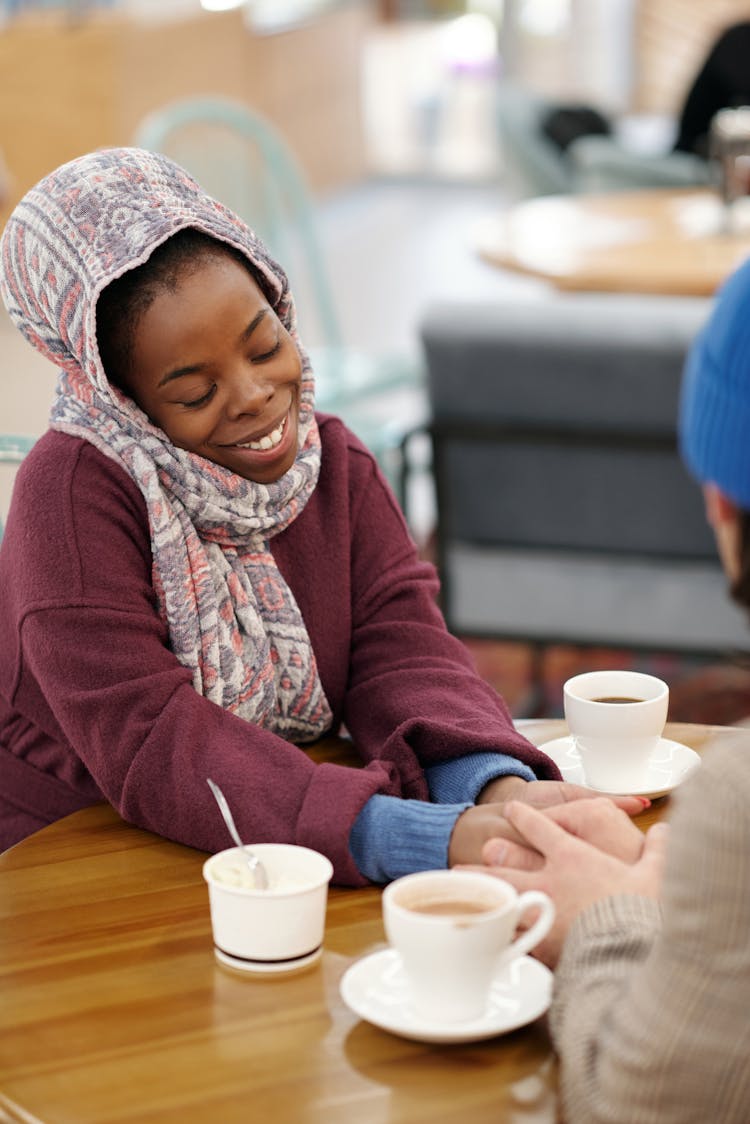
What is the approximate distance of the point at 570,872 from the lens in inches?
44.5

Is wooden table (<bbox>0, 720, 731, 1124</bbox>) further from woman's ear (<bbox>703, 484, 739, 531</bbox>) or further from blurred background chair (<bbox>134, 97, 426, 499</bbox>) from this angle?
blurred background chair (<bbox>134, 97, 426, 499</bbox>)

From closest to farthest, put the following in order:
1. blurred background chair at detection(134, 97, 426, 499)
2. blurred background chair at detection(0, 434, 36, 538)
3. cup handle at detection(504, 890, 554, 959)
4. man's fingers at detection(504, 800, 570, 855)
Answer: cup handle at detection(504, 890, 554, 959) → man's fingers at detection(504, 800, 570, 855) → blurred background chair at detection(0, 434, 36, 538) → blurred background chair at detection(134, 97, 426, 499)

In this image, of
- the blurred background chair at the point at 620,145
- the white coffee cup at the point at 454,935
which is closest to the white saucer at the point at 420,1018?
the white coffee cup at the point at 454,935

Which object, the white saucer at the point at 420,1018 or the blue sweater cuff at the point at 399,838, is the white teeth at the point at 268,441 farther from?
the white saucer at the point at 420,1018

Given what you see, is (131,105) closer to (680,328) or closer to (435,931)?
(680,328)

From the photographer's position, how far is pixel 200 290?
4.61ft

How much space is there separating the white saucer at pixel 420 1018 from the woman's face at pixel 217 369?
51cm

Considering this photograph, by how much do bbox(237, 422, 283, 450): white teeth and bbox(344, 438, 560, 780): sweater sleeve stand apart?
0.56 ft

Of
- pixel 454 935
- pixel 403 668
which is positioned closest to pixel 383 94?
pixel 403 668

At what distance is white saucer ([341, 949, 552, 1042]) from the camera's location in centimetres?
101

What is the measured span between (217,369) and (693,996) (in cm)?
72

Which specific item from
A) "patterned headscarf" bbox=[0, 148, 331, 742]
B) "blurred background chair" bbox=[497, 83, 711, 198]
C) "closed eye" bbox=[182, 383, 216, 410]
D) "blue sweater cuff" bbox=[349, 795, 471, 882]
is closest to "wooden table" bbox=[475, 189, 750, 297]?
"blurred background chair" bbox=[497, 83, 711, 198]

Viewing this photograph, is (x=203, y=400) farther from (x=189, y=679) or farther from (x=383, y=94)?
(x=383, y=94)

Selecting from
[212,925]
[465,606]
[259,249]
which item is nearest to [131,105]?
[465,606]
